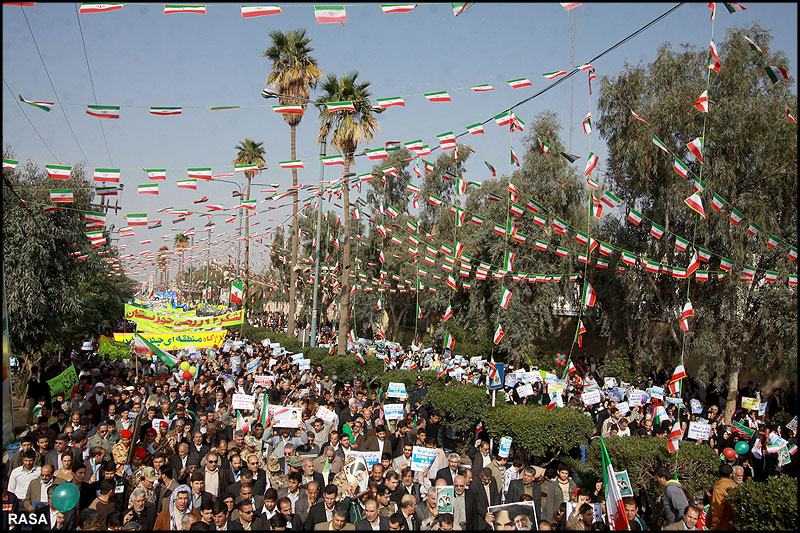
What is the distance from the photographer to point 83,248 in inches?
692

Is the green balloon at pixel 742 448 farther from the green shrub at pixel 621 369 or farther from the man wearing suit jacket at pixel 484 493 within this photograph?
the green shrub at pixel 621 369

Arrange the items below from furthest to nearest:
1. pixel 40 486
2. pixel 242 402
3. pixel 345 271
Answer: pixel 345 271 → pixel 242 402 → pixel 40 486

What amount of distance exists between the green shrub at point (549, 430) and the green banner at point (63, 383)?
928 cm

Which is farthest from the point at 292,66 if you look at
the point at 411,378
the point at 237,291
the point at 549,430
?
the point at 549,430

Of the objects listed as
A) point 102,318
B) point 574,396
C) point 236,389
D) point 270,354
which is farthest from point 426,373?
point 102,318

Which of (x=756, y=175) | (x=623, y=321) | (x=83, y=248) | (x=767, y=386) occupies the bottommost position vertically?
(x=767, y=386)

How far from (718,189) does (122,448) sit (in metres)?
16.6

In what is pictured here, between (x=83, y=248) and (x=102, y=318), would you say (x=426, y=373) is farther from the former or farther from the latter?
(x=102, y=318)

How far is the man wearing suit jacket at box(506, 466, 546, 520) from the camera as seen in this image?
313 inches

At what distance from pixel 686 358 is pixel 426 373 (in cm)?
1028

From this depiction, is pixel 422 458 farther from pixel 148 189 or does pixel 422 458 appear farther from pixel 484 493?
pixel 148 189

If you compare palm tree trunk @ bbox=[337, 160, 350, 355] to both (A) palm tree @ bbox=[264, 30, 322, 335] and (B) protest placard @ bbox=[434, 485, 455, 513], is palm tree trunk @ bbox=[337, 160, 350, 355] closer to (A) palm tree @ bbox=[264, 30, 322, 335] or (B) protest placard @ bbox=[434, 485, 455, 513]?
(A) palm tree @ bbox=[264, 30, 322, 335]

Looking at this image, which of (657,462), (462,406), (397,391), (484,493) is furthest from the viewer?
(397,391)

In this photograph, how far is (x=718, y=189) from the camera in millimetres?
18484
